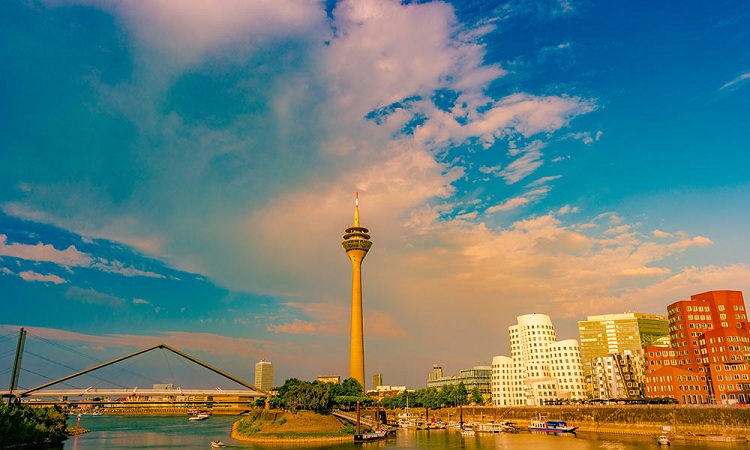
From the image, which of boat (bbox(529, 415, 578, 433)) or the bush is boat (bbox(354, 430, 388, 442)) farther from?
the bush

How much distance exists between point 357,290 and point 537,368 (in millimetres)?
62046

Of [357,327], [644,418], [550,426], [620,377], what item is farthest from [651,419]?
[357,327]

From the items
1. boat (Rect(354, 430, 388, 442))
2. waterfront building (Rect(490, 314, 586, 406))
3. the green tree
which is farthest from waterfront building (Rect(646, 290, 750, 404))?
the green tree

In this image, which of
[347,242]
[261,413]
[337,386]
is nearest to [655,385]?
[337,386]

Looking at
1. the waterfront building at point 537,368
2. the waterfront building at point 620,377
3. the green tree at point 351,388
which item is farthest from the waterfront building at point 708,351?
the green tree at point 351,388

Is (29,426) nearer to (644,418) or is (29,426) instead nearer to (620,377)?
(644,418)

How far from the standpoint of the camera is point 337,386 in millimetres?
127562

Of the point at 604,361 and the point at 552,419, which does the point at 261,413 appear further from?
the point at 604,361

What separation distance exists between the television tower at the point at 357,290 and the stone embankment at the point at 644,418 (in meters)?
42.4

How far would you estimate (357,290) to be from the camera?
17275 centimetres

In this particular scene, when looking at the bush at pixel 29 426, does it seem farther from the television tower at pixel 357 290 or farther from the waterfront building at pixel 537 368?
the waterfront building at pixel 537 368

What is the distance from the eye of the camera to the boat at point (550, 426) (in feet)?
351

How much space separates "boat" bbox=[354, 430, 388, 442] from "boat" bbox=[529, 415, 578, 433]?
36.0 meters

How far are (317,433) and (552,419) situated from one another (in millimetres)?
57990
